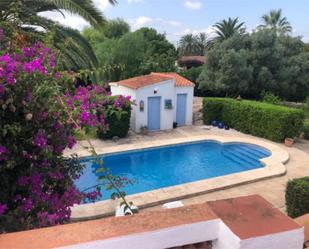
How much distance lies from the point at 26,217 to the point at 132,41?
3006 cm

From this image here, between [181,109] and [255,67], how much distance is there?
877 cm

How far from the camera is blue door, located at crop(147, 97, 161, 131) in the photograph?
19.2m

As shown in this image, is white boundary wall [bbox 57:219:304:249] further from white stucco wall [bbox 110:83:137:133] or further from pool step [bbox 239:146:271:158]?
white stucco wall [bbox 110:83:137:133]

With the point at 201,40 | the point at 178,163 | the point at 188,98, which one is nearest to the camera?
the point at 178,163

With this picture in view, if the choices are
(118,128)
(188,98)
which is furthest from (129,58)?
(118,128)

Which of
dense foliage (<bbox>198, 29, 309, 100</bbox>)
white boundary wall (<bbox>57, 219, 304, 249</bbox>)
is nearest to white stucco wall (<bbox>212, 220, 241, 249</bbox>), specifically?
white boundary wall (<bbox>57, 219, 304, 249</bbox>)

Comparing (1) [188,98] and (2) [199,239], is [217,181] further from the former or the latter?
(2) [199,239]

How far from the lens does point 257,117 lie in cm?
1866

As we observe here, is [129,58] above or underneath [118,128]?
above

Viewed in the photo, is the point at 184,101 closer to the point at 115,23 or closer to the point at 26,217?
the point at 26,217

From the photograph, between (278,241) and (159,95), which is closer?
(278,241)

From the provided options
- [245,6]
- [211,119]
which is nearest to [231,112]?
[211,119]

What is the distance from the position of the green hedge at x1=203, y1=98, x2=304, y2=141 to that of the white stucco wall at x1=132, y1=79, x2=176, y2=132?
10.7 feet

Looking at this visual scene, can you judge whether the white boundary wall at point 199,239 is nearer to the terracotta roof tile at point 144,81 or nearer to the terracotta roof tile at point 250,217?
the terracotta roof tile at point 250,217
